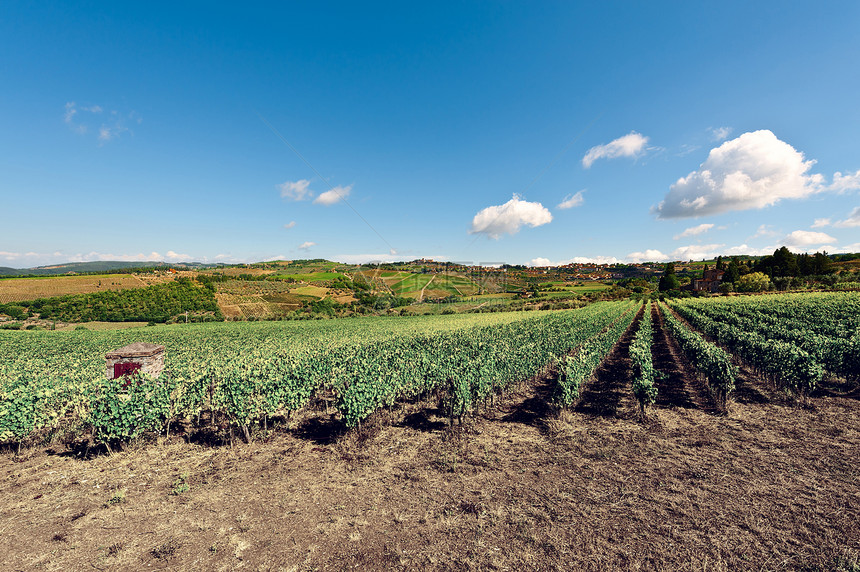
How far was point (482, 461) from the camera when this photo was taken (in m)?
10.1

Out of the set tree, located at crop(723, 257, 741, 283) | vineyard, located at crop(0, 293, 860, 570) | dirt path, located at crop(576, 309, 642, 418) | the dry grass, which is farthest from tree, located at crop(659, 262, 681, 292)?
the dry grass

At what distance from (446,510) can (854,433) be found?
51.1 feet

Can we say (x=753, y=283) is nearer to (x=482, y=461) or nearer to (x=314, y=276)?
(x=482, y=461)

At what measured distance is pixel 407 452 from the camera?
10.8 metres

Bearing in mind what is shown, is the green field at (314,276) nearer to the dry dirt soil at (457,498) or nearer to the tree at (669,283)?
the dry dirt soil at (457,498)

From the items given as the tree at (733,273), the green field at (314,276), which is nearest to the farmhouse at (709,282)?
the tree at (733,273)

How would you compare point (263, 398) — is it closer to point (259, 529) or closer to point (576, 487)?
point (259, 529)

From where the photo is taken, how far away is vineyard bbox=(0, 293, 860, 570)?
6379 millimetres

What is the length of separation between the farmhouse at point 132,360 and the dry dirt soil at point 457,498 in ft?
14.6

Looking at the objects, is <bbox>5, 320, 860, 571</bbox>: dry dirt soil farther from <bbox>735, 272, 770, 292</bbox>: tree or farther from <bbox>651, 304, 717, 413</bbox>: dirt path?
<bbox>735, 272, 770, 292</bbox>: tree

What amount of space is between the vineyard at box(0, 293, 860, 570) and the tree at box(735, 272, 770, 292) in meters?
101

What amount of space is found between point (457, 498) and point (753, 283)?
124808 mm

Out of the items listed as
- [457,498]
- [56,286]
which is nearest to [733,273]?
[457,498]

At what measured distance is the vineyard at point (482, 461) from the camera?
6379 mm
